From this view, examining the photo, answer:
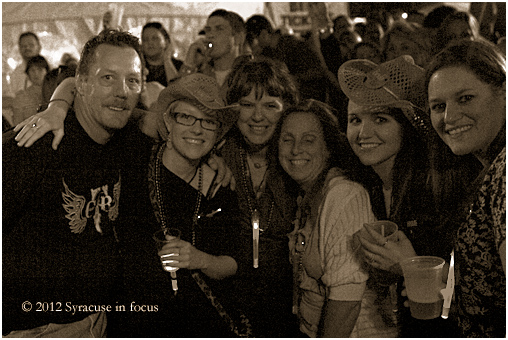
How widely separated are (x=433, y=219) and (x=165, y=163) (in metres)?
1.50

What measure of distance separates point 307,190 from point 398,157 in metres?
0.54

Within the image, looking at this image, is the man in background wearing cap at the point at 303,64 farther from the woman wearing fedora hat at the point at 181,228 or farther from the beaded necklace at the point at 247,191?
the woman wearing fedora hat at the point at 181,228

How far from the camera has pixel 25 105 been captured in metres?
5.57

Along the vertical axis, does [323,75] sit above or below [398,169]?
above

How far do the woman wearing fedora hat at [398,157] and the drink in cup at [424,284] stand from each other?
176 mm

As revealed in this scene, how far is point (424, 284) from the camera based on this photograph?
2307mm

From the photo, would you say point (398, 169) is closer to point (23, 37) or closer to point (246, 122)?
point (246, 122)

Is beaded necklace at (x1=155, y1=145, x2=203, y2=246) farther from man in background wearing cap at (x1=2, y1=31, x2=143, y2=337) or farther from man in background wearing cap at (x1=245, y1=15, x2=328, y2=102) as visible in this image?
man in background wearing cap at (x1=245, y1=15, x2=328, y2=102)

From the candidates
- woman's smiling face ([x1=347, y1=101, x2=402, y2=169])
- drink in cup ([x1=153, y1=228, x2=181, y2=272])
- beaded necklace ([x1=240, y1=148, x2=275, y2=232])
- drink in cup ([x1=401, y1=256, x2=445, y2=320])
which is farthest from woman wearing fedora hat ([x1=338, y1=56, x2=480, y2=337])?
drink in cup ([x1=153, y1=228, x2=181, y2=272])

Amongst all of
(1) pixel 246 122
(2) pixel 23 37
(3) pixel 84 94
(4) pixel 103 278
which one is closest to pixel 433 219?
(1) pixel 246 122

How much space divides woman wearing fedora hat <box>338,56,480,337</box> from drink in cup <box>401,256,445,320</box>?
0.18 metres

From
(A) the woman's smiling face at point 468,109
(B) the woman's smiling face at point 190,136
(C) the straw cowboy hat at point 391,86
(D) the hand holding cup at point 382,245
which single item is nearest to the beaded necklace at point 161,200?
(B) the woman's smiling face at point 190,136

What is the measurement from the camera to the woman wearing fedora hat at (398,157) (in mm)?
2584

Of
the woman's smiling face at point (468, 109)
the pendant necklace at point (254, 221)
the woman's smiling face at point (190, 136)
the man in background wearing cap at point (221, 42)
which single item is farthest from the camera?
the man in background wearing cap at point (221, 42)
